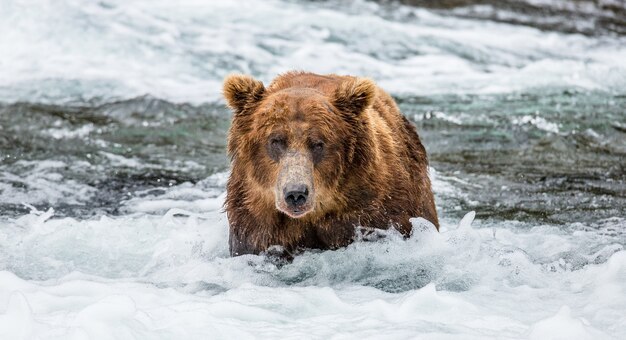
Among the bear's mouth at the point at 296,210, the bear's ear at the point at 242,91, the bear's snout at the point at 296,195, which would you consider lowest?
the bear's mouth at the point at 296,210

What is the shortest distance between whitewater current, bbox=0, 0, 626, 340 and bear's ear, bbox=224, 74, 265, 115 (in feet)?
2.82

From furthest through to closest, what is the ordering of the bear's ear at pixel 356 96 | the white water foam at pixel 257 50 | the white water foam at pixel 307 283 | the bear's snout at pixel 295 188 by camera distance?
the white water foam at pixel 257 50, the bear's ear at pixel 356 96, the bear's snout at pixel 295 188, the white water foam at pixel 307 283

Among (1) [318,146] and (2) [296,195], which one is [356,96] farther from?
(2) [296,195]

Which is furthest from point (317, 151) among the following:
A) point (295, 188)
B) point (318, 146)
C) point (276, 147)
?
point (295, 188)

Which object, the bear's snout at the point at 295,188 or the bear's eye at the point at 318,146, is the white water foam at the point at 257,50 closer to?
the bear's eye at the point at 318,146

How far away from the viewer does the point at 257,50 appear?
556 inches

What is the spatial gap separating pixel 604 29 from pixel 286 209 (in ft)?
41.6

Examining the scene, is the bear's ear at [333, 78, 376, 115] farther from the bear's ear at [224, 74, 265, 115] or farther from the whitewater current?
the whitewater current

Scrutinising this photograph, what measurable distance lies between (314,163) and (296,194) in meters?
0.34

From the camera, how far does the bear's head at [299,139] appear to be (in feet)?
18.0

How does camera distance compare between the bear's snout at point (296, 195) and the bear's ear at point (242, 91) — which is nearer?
the bear's snout at point (296, 195)

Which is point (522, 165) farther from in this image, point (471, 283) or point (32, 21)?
point (32, 21)

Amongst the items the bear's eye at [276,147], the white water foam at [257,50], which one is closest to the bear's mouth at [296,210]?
the bear's eye at [276,147]

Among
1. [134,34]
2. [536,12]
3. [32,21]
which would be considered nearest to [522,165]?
[134,34]
